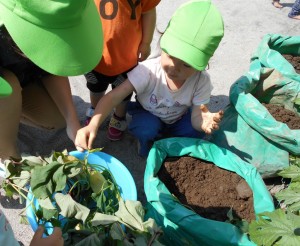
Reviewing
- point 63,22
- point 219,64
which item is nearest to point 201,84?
point 63,22

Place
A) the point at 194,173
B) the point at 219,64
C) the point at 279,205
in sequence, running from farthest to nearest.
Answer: the point at 219,64 < the point at 279,205 < the point at 194,173

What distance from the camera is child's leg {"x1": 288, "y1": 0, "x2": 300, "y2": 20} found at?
10.1ft

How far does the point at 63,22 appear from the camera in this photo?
3.36 ft

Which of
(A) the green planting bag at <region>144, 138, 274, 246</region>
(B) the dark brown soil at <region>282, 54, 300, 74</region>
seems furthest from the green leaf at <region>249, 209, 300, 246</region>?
(B) the dark brown soil at <region>282, 54, 300, 74</region>

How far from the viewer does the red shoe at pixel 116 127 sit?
6.61 ft

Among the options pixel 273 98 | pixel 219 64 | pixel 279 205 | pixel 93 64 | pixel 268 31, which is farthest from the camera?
pixel 268 31

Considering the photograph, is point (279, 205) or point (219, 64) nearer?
point (279, 205)

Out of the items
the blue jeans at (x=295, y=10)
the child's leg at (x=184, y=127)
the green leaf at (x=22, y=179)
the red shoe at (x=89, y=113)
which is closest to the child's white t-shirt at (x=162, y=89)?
the child's leg at (x=184, y=127)

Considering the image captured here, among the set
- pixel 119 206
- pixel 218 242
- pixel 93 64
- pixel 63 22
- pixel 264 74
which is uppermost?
pixel 63 22

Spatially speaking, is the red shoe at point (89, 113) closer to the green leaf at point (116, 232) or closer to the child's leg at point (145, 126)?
the child's leg at point (145, 126)

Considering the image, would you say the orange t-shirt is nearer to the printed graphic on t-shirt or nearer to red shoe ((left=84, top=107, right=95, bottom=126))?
the printed graphic on t-shirt

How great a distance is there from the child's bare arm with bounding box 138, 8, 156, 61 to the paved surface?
0.53 m

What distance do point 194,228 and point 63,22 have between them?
0.88 metres

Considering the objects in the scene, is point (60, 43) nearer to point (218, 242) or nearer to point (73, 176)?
point (73, 176)
